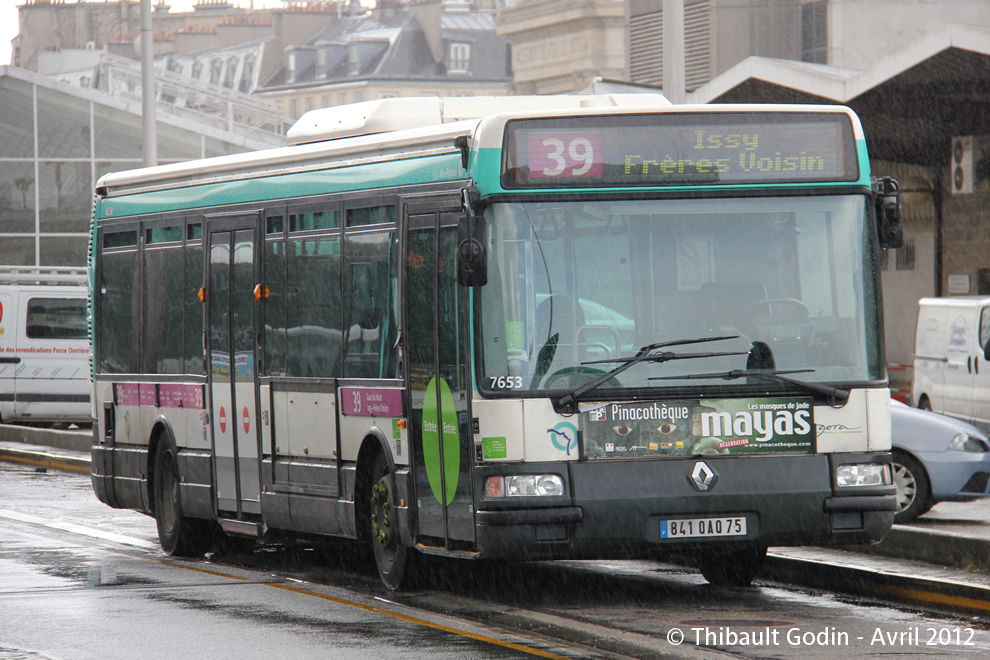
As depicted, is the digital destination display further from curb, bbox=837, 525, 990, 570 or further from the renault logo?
curb, bbox=837, 525, 990, 570

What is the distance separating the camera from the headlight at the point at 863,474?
32.1 feet

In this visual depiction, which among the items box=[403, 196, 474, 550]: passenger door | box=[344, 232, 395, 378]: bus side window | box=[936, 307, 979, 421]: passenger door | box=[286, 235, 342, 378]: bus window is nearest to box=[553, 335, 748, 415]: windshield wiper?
box=[403, 196, 474, 550]: passenger door

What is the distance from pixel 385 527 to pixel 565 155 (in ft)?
8.61

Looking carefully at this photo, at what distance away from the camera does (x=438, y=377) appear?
10.1m

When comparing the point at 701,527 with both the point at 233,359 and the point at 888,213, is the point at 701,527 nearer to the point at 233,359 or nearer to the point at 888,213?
the point at 888,213

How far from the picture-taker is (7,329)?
1150 inches

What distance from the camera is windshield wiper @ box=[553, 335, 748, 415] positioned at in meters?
9.41

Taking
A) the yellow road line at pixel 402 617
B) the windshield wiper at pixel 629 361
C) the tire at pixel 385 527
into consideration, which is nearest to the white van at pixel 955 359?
the tire at pixel 385 527

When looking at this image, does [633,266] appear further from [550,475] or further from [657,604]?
[657,604]

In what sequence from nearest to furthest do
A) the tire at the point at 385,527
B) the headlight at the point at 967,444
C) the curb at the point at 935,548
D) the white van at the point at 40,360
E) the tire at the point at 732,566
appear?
the curb at the point at 935,548, the tire at the point at 385,527, the tire at the point at 732,566, the headlight at the point at 967,444, the white van at the point at 40,360

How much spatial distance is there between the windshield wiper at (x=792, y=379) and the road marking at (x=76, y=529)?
615 cm

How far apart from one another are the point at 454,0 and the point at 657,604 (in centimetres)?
10545

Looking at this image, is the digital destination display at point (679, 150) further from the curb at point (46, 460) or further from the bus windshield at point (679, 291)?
the curb at point (46, 460)

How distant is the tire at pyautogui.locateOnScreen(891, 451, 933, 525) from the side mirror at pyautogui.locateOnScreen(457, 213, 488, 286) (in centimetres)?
581
